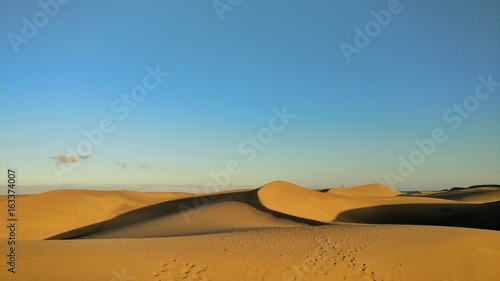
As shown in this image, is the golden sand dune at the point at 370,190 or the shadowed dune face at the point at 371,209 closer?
the shadowed dune face at the point at 371,209

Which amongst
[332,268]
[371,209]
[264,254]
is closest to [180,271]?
[264,254]

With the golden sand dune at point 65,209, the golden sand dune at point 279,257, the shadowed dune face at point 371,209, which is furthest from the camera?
the shadowed dune face at point 371,209

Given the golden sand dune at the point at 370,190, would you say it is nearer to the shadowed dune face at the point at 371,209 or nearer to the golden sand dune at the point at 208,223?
the shadowed dune face at the point at 371,209

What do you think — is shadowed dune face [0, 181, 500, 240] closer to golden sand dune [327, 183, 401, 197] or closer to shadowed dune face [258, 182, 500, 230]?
shadowed dune face [258, 182, 500, 230]

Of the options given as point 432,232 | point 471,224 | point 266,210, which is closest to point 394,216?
point 471,224

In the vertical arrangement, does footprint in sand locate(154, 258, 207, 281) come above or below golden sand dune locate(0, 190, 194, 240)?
below

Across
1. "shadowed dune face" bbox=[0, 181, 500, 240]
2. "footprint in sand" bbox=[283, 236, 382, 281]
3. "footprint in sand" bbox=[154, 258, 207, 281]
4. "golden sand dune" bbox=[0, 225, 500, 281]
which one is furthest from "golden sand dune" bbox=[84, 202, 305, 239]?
"footprint in sand" bbox=[154, 258, 207, 281]

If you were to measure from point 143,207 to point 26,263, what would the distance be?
78.3 feet

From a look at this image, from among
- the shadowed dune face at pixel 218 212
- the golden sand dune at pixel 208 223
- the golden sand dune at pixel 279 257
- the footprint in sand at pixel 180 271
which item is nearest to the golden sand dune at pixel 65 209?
the shadowed dune face at pixel 218 212

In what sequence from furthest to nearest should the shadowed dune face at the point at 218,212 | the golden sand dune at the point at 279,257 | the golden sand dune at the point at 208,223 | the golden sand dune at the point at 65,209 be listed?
the golden sand dune at the point at 65,209 → the shadowed dune face at the point at 218,212 → the golden sand dune at the point at 208,223 → the golden sand dune at the point at 279,257

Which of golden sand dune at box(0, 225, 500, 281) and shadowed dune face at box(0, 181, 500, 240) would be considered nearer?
golden sand dune at box(0, 225, 500, 281)

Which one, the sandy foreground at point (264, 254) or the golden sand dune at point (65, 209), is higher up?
the golden sand dune at point (65, 209)

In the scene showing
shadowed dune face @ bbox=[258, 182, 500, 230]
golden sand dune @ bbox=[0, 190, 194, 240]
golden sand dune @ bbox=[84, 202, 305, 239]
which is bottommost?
shadowed dune face @ bbox=[258, 182, 500, 230]

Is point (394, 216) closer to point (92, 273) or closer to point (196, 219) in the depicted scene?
point (196, 219)
